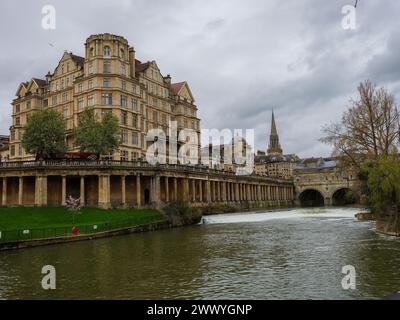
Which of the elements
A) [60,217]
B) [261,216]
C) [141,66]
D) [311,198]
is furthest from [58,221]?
[311,198]

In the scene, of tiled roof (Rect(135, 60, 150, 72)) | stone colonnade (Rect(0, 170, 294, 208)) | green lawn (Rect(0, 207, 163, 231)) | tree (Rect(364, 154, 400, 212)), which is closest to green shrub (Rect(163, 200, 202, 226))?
green lawn (Rect(0, 207, 163, 231))

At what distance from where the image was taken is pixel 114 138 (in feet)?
223

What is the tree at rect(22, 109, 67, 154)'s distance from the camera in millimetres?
67062

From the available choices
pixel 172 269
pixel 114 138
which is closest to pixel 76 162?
pixel 114 138

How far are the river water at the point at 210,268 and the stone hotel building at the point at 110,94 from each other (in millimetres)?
45968

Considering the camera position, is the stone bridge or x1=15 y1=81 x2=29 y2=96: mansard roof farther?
the stone bridge

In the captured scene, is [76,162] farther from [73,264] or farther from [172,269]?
[172,269]

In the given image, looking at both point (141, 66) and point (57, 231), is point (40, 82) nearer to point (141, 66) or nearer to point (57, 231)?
point (141, 66)

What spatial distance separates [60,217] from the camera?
168 ft

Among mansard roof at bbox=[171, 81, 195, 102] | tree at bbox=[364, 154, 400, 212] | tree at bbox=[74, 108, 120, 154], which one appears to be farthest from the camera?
mansard roof at bbox=[171, 81, 195, 102]

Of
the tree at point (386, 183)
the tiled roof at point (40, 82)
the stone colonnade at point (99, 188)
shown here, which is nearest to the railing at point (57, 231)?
the stone colonnade at point (99, 188)

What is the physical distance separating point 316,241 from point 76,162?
4136 centimetres

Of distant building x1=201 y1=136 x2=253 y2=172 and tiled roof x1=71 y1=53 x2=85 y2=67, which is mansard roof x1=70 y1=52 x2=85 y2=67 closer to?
tiled roof x1=71 y1=53 x2=85 y2=67

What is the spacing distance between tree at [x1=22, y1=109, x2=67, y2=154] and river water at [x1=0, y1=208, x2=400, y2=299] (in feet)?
113
